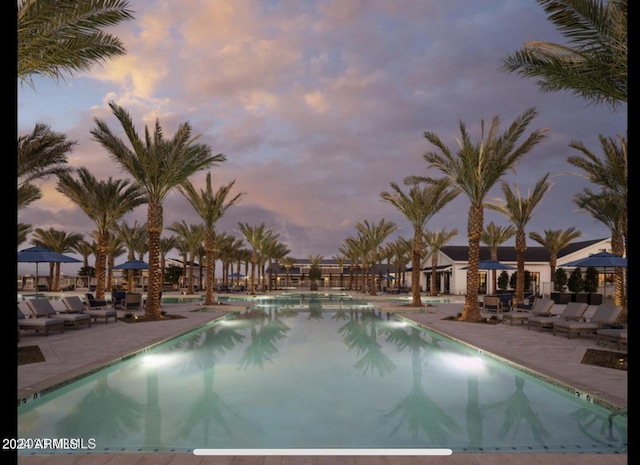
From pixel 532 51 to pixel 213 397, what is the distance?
10539 mm

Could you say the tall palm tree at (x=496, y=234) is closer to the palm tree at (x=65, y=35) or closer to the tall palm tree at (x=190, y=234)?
the tall palm tree at (x=190, y=234)

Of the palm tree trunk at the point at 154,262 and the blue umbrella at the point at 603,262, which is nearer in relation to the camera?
the blue umbrella at the point at 603,262

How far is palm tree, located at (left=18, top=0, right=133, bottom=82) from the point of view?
26.0ft

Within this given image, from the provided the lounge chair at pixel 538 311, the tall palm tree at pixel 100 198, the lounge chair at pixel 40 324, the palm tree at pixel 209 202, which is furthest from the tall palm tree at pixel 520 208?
the lounge chair at pixel 40 324

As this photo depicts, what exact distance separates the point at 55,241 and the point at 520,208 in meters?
49.1

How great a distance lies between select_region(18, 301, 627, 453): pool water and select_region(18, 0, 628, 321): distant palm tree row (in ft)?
22.3

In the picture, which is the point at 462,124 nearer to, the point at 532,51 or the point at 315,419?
the point at 532,51

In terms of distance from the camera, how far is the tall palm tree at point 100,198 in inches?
954

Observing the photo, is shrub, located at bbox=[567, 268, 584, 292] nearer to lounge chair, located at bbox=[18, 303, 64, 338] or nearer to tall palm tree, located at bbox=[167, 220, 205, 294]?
tall palm tree, located at bbox=[167, 220, 205, 294]

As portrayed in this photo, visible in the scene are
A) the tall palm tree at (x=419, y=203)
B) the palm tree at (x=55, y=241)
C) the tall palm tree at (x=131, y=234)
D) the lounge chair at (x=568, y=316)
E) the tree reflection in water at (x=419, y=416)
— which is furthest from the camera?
the palm tree at (x=55, y=241)

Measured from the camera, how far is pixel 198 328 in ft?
51.1

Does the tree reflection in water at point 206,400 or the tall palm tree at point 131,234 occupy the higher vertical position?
the tall palm tree at point 131,234

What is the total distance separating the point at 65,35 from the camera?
8.97 meters

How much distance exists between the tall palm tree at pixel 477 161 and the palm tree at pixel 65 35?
13.5m
